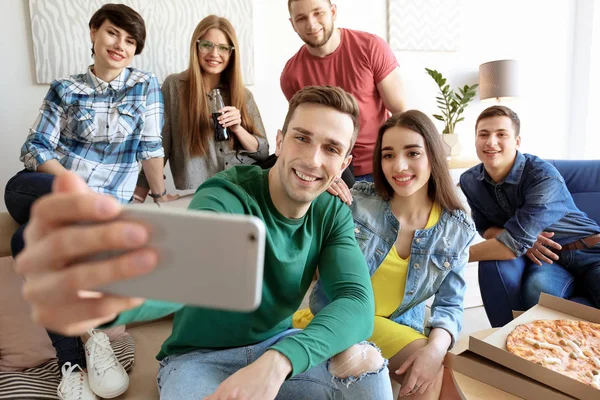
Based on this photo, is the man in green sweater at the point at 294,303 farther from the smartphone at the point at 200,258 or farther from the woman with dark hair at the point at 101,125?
the woman with dark hair at the point at 101,125

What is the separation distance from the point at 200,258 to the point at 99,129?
1475 millimetres

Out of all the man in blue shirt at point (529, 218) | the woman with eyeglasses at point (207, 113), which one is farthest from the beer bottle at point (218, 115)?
the man in blue shirt at point (529, 218)

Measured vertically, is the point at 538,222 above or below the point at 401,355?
above

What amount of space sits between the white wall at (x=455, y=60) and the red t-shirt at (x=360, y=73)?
0.78m

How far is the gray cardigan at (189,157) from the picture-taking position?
1.91 m

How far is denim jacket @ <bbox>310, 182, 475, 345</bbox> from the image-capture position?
1466 millimetres

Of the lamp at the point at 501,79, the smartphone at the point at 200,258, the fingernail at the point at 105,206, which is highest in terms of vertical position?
the lamp at the point at 501,79

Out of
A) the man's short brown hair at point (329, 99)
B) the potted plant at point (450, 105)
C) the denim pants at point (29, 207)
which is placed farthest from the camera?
the potted plant at point (450, 105)

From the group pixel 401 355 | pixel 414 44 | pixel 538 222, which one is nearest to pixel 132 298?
pixel 401 355

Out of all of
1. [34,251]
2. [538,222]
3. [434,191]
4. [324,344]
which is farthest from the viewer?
[538,222]

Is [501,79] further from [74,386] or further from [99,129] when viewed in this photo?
[74,386]

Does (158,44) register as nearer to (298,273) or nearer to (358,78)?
(358,78)

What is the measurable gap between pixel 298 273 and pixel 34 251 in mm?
782

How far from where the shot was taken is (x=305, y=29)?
1.82 m
